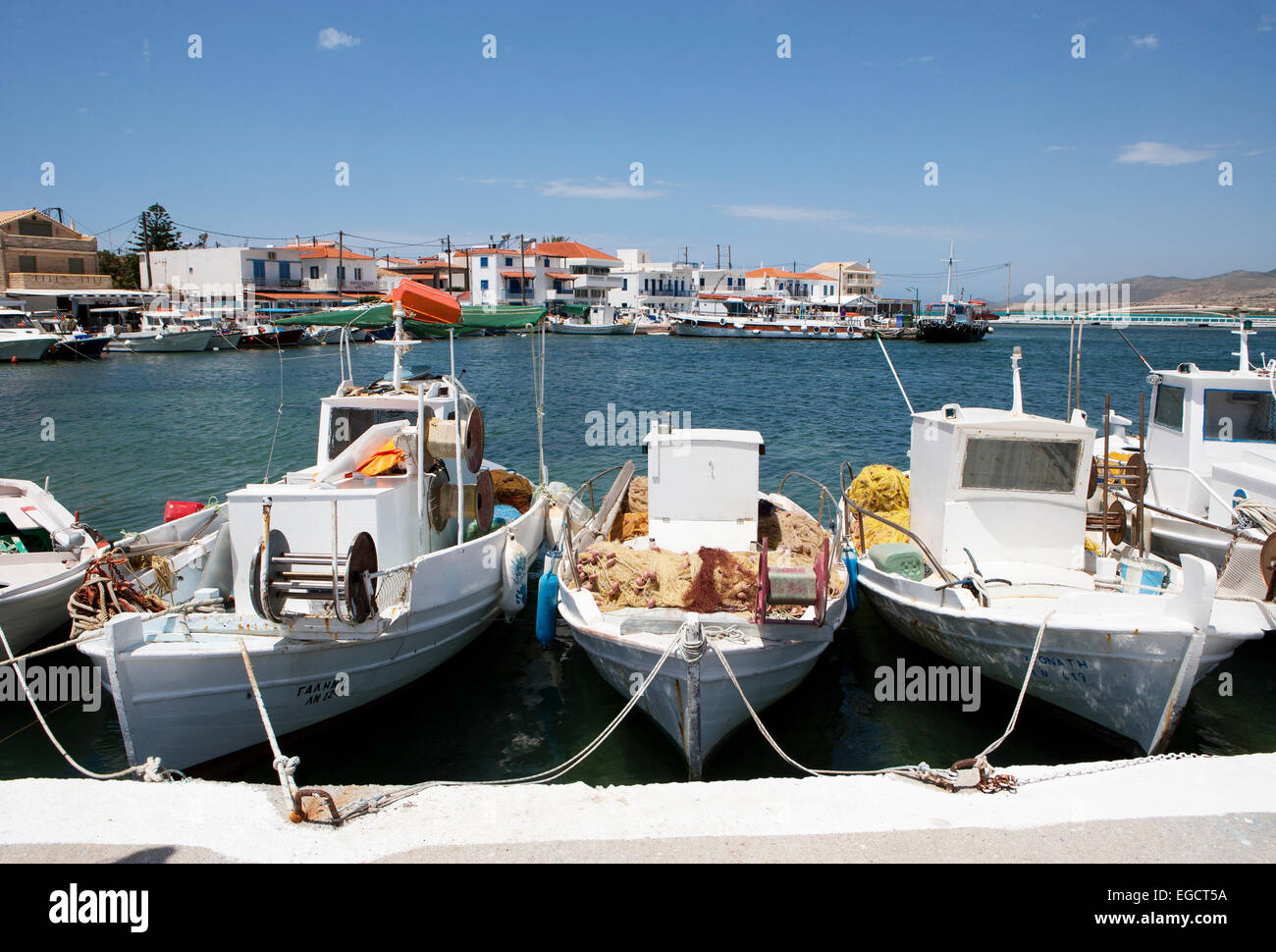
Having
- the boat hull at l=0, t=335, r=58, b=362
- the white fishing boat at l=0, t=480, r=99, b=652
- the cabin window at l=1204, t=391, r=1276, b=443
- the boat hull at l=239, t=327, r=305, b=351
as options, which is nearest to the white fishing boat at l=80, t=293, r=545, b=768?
the white fishing boat at l=0, t=480, r=99, b=652

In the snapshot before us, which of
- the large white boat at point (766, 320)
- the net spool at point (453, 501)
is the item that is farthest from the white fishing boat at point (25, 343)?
the large white boat at point (766, 320)

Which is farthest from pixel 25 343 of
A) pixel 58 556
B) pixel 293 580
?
pixel 293 580

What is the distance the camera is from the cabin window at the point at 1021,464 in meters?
9.36

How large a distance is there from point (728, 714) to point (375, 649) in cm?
350

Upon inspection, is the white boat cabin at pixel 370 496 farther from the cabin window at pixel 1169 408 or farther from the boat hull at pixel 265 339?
the boat hull at pixel 265 339

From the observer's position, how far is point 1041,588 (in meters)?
8.80

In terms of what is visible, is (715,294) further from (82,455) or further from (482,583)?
(482,583)

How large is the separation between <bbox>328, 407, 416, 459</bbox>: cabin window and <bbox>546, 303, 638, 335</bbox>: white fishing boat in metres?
80.9

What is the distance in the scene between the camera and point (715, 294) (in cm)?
11338

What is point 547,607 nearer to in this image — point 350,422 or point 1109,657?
point 350,422

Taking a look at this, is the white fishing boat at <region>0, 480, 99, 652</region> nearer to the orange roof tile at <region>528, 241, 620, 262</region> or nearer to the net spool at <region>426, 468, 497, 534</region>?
the net spool at <region>426, 468, 497, 534</region>

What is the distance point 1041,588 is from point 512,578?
19.9ft

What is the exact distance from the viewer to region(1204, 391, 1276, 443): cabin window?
1186cm
